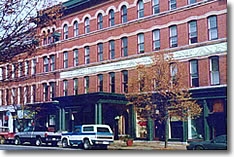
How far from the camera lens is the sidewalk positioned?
4293mm

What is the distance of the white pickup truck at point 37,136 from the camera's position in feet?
16.0

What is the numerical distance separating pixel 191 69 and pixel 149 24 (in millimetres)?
726

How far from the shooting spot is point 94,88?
15.8 ft

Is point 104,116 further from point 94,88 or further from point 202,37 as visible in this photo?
point 202,37

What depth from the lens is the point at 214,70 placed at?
413 cm

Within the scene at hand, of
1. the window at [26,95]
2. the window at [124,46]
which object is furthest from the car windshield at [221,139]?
the window at [26,95]

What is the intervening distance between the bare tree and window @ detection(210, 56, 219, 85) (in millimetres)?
292

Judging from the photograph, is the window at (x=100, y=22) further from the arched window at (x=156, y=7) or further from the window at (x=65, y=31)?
the arched window at (x=156, y=7)

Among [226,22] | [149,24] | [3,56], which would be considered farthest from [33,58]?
[226,22]

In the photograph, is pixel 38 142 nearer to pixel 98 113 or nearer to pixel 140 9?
pixel 98 113

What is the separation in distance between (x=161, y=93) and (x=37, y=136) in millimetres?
1639

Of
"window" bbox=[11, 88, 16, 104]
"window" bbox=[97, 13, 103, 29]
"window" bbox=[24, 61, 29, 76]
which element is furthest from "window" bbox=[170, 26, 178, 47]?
"window" bbox=[11, 88, 16, 104]

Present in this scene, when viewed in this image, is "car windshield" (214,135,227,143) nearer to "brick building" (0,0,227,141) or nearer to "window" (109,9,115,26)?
"brick building" (0,0,227,141)

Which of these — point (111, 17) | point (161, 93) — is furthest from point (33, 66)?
point (161, 93)
